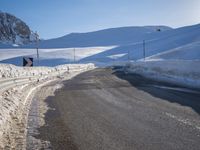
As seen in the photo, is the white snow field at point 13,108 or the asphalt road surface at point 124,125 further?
the white snow field at point 13,108

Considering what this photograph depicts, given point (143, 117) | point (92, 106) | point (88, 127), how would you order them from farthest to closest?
point (92, 106) < point (143, 117) < point (88, 127)

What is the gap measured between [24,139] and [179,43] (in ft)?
558

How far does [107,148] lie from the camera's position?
675 centimetres

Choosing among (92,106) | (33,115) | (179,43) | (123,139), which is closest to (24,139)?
(123,139)

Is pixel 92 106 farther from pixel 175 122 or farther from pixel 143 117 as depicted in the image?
pixel 175 122

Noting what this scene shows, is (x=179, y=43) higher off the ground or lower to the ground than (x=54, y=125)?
higher

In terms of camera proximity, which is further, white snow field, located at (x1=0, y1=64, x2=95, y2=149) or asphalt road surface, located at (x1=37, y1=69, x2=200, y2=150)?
white snow field, located at (x1=0, y1=64, x2=95, y2=149)

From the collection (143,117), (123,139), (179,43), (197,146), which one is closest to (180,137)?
(197,146)

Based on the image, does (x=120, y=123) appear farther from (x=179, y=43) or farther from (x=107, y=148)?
(x=179, y=43)

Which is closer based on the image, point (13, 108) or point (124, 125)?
point (124, 125)

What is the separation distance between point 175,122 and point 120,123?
147 centimetres

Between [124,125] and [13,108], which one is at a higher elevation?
[13,108]

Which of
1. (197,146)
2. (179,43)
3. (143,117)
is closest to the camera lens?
(197,146)

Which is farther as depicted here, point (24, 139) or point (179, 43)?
point (179, 43)
